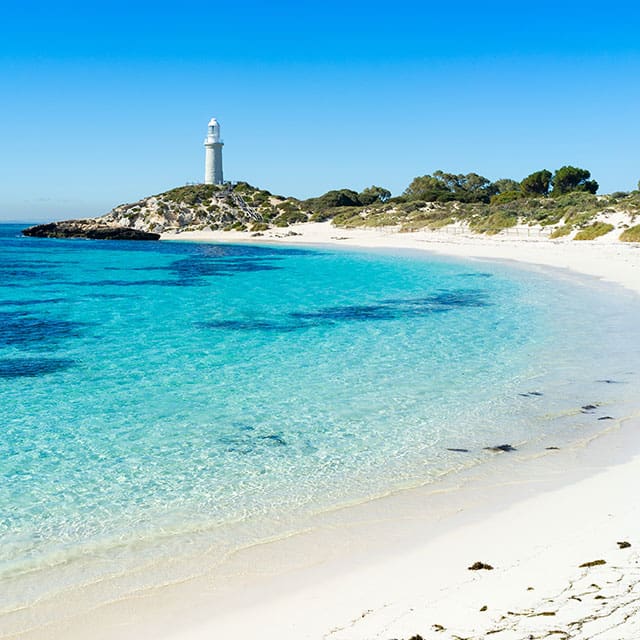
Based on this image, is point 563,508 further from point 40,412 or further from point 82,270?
point 82,270

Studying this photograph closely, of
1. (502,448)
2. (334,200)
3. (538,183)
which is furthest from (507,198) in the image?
(502,448)

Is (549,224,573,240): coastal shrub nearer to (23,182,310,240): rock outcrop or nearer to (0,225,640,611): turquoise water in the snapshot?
(0,225,640,611): turquoise water

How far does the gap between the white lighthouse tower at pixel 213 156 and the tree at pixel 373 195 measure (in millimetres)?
26264

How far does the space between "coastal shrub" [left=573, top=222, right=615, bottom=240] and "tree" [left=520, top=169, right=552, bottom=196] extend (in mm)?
39880

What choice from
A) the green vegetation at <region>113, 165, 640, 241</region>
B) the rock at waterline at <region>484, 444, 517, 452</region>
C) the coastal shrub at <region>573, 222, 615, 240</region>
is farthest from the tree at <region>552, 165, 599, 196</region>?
the rock at waterline at <region>484, 444, 517, 452</region>

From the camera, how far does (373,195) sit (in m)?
112

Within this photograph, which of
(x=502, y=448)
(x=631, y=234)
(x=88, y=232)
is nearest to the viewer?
(x=502, y=448)

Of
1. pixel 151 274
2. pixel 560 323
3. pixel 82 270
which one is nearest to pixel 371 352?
pixel 560 323

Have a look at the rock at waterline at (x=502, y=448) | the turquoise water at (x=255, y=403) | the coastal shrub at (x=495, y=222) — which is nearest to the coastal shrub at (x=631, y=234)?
the coastal shrub at (x=495, y=222)

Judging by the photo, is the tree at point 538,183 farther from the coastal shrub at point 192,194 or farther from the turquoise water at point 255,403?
the turquoise water at point 255,403

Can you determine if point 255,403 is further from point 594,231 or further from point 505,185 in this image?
point 505,185

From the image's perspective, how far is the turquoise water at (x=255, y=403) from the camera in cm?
729

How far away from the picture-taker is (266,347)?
17016mm

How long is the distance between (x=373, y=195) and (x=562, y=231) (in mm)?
61963
